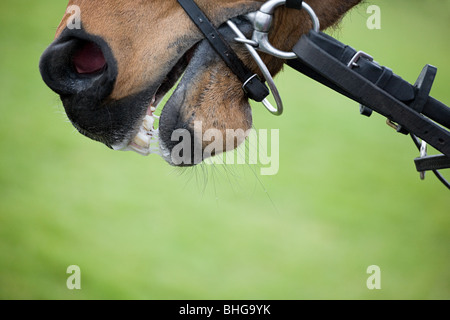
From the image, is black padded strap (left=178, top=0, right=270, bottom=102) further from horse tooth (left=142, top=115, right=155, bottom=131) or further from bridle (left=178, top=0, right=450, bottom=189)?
horse tooth (left=142, top=115, right=155, bottom=131)

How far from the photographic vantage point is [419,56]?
687cm

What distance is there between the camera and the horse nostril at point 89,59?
1.45 metres

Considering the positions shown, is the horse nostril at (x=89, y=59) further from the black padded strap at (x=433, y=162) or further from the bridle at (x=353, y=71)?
the black padded strap at (x=433, y=162)

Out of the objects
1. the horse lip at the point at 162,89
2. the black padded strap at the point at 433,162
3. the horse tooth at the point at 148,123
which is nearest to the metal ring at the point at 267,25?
the horse lip at the point at 162,89

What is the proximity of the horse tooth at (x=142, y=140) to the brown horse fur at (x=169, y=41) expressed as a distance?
7cm

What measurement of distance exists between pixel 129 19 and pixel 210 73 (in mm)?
238

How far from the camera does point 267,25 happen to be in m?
1.34

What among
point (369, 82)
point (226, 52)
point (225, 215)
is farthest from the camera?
point (225, 215)

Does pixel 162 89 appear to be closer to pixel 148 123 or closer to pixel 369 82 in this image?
pixel 148 123

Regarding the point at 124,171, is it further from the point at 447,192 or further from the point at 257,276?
the point at 447,192

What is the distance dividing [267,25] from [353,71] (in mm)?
235

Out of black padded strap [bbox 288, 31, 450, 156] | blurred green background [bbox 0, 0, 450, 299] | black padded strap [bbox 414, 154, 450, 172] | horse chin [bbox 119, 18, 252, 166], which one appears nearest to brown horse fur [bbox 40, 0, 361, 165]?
horse chin [bbox 119, 18, 252, 166]

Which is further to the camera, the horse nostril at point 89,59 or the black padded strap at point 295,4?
the horse nostril at point 89,59

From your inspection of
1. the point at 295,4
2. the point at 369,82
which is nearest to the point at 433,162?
the point at 369,82
